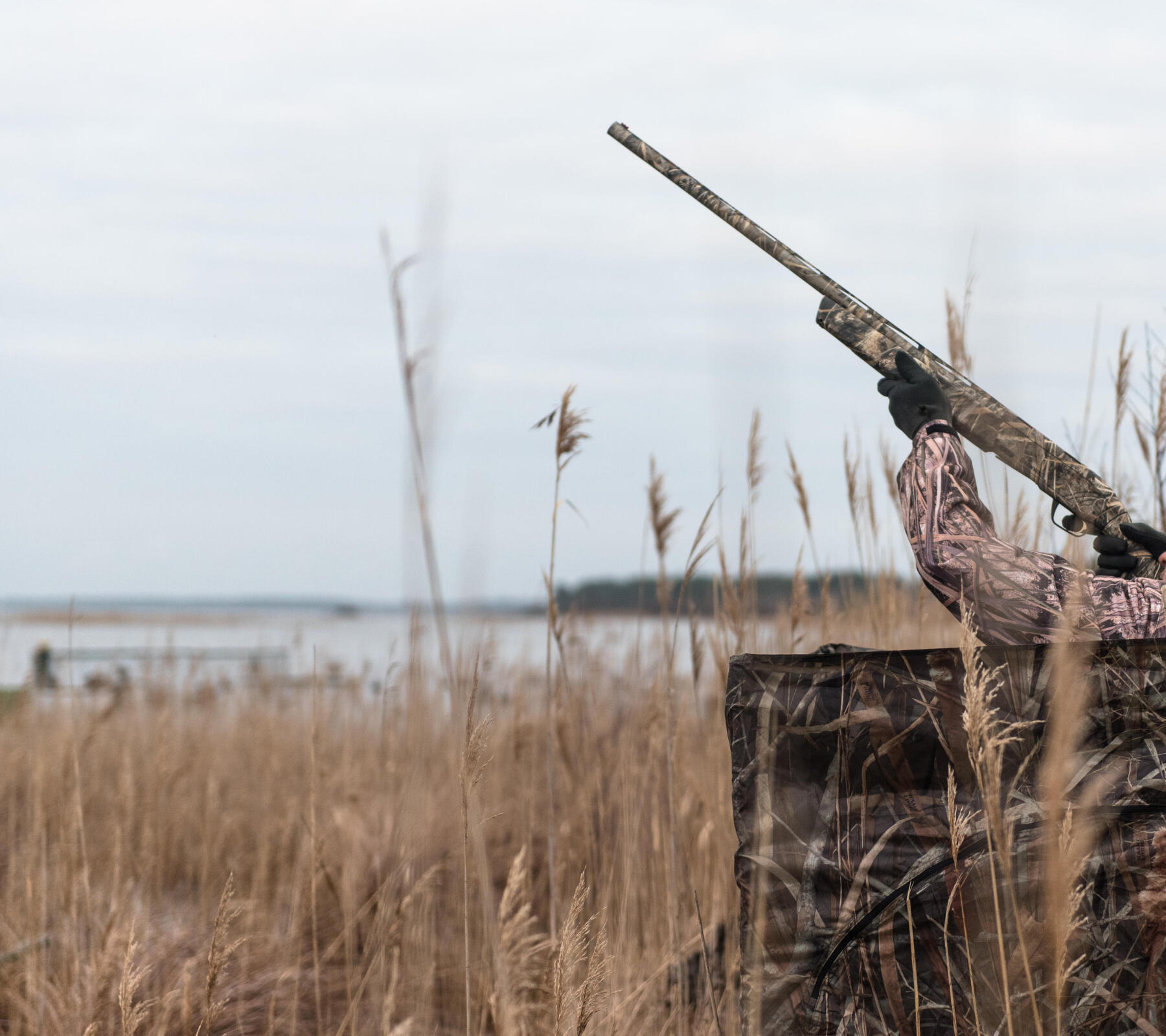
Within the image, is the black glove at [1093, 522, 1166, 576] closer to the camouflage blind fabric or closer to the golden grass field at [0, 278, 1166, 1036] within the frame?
the camouflage blind fabric

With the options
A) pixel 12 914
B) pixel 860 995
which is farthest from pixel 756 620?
pixel 12 914

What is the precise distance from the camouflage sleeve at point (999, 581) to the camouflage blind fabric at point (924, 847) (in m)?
0.17

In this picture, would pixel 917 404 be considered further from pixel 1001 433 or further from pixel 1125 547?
pixel 1125 547

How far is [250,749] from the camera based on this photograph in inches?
189

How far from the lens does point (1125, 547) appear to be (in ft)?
5.37

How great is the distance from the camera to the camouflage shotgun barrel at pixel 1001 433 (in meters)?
1.67

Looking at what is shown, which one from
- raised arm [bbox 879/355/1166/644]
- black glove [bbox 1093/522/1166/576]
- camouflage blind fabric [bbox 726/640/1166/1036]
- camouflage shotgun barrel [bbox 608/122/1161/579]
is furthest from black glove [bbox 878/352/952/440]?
camouflage blind fabric [bbox 726/640/1166/1036]

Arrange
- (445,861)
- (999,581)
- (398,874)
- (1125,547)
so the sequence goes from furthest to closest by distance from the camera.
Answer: (445,861)
(398,874)
(1125,547)
(999,581)

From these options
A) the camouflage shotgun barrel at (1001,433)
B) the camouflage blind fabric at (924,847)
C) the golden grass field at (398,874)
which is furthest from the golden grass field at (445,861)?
the camouflage shotgun barrel at (1001,433)

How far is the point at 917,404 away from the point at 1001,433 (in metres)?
0.17

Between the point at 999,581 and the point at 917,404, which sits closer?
the point at 999,581

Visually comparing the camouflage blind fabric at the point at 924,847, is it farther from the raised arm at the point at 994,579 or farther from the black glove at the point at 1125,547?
the black glove at the point at 1125,547

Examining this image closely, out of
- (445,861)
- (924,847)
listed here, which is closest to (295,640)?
(445,861)

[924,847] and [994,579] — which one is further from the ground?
[994,579]
